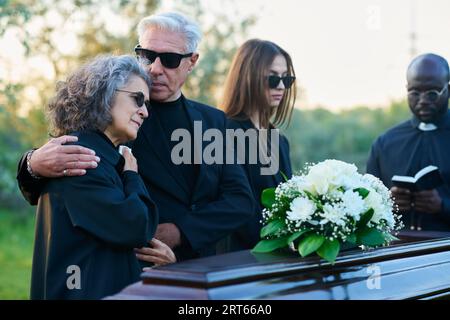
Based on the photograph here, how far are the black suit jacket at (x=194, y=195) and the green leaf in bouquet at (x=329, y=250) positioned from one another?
1071mm

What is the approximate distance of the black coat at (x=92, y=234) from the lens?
376 cm

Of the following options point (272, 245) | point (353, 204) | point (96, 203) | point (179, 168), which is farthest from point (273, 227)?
point (179, 168)

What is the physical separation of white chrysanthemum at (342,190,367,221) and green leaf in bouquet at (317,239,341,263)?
167 millimetres

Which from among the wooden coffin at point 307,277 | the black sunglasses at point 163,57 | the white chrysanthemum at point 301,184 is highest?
the black sunglasses at point 163,57

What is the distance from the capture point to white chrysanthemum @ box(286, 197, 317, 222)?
12.8 feet

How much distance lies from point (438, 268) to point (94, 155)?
6.75 ft

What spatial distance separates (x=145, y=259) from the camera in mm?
4477

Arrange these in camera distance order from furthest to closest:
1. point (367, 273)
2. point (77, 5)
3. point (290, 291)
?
1. point (77, 5)
2. point (367, 273)
3. point (290, 291)

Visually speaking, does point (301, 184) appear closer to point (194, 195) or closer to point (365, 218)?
Result: point (365, 218)

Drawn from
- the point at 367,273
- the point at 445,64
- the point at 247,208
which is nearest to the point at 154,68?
the point at 247,208

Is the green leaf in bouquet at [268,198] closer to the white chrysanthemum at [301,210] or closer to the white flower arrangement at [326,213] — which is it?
the white flower arrangement at [326,213]

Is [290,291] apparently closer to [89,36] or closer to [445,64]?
[445,64]

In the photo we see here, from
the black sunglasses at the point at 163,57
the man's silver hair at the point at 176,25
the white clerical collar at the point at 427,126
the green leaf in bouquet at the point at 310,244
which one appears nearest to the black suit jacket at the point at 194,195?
the black sunglasses at the point at 163,57
